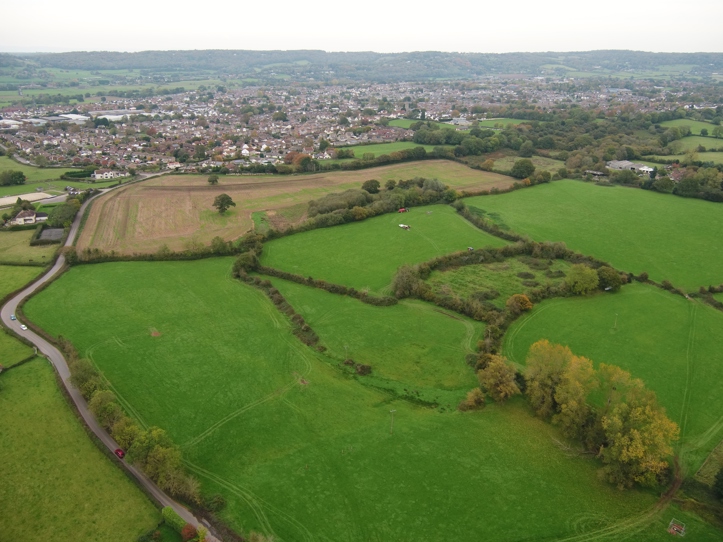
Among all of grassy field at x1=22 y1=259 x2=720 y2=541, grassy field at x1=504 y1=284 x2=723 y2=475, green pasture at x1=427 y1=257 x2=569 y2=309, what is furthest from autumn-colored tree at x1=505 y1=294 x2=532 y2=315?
grassy field at x1=22 y1=259 x2=720 y2=541

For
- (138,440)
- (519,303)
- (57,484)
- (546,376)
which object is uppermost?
(546,376)

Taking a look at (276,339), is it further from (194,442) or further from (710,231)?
(710,231)

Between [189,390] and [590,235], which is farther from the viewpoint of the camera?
[590,235]

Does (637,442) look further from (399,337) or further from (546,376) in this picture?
(399,337)

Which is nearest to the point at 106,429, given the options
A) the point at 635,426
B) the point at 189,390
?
the point at 189,390

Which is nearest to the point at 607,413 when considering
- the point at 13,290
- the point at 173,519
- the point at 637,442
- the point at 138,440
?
the point at 637,442
